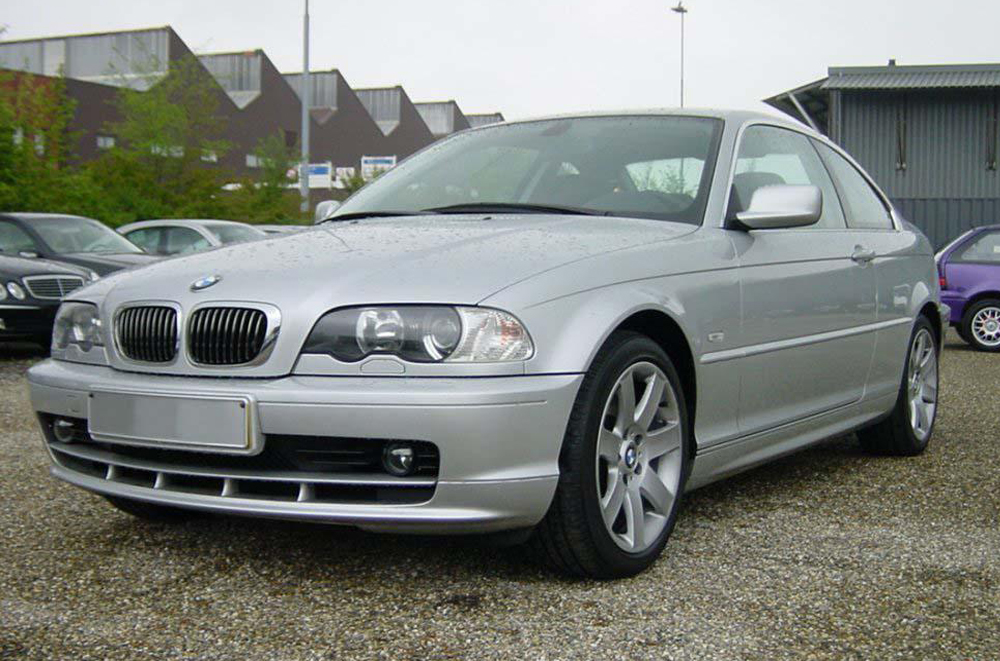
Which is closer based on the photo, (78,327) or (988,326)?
(78,327)

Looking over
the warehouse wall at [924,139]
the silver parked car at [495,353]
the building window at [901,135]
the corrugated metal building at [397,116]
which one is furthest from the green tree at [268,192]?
the corrugated metal building at [397,116]

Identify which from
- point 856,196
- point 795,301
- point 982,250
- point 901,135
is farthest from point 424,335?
point 901,135

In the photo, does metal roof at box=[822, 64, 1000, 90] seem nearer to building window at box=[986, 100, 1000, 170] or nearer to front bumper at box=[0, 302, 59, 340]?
building window at box=[986, 100, 1000, 170]

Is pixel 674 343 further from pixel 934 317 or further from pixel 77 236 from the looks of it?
pixel 77 236

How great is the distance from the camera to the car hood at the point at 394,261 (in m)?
3.21

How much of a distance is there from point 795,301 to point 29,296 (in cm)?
805

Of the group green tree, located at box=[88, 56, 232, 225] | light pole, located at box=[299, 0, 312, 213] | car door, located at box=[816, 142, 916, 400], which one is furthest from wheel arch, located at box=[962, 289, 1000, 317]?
Answer: light pole, located at box=[299, 0, 312, 213]

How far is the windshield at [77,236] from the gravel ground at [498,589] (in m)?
8.38

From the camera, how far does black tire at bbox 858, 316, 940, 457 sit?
5.58m

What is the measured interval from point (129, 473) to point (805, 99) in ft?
93.1

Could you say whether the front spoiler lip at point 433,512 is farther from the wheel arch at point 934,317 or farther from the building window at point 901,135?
the building window at point 901,135

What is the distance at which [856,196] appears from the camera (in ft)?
18.0

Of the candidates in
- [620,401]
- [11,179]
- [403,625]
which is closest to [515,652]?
[403,625]

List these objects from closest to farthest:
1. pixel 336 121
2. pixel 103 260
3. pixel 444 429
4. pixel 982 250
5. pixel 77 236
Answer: pixel 444 429
pixel 103 260
pixel 77 236
pixel 982 250
pixel 336 121
